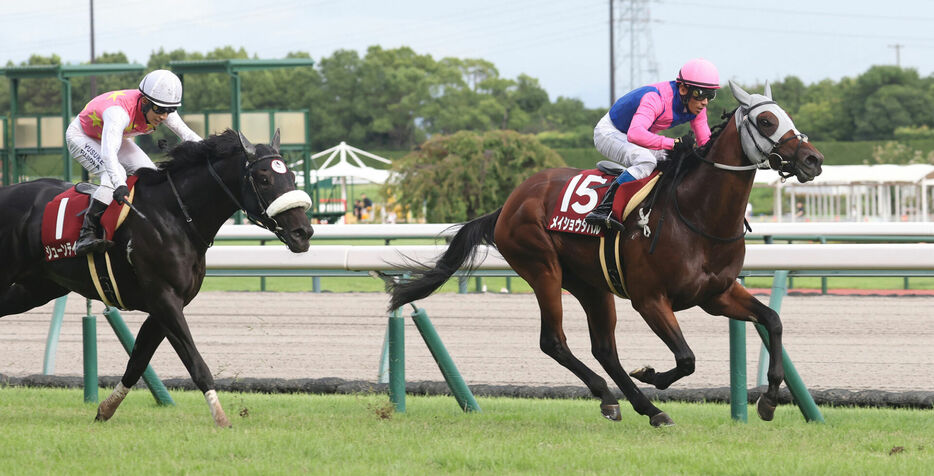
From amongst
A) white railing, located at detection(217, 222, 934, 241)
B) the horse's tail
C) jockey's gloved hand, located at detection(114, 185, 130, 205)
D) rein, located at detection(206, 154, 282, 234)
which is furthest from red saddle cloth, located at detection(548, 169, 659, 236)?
white railing, located at detection(217, 222, 934, 241)

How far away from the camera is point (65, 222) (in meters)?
5.55

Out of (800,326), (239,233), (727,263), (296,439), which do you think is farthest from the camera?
(239,233)

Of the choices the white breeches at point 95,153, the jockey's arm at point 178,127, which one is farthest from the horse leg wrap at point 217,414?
the jockey's arm at point 178,127

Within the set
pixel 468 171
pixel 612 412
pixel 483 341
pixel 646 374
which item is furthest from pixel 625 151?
pixel 468 171

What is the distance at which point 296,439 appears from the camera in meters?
4.55

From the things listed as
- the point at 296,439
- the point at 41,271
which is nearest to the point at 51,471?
the point at 296,439

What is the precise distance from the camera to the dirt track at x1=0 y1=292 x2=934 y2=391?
7.29 meters

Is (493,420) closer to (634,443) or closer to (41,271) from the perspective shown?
(634,443)

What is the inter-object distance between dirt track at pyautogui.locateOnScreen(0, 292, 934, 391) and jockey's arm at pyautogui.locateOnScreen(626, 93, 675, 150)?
1906mm

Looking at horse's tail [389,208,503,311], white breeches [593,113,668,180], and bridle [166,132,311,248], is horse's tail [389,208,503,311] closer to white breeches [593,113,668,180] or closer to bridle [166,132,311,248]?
white breeches [593,113,668,180]

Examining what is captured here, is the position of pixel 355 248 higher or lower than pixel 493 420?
higher

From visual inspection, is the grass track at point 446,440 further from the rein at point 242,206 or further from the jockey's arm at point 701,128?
the jockey's arm at point 701,128

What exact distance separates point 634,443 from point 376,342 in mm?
4151

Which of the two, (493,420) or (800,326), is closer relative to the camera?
(493,420)
